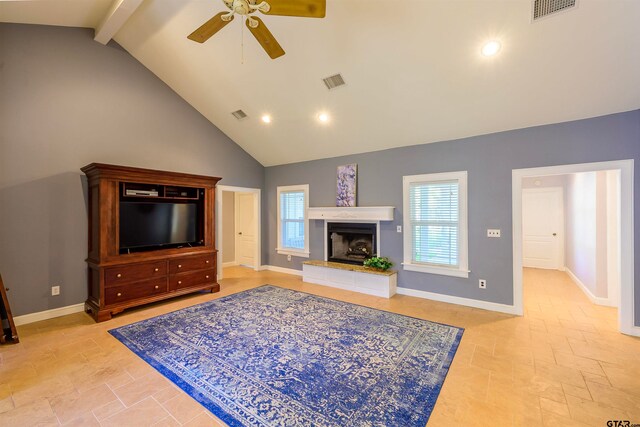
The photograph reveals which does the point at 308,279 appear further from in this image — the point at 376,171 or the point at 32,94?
the point at 32,94

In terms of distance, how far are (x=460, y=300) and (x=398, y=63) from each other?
353 cm

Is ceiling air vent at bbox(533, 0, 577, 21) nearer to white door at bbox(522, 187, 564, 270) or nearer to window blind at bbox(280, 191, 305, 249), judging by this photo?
window blind at bbox(280, 191, 305, 249)

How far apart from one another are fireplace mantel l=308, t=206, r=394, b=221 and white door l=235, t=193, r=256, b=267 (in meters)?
2.17

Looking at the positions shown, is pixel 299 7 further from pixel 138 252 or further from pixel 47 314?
pixel 47 314

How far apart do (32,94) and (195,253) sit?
302 centimetres

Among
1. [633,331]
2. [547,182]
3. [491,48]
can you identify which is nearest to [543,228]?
[547,182]

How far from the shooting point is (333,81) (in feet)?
12.5

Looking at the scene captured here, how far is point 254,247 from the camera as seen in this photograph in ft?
22.4

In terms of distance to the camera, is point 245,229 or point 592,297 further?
point 245,229

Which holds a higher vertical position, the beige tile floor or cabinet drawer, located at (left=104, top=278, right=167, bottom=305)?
cabinet drawer, located at (left=104, top=278, right=167, bottom=305)

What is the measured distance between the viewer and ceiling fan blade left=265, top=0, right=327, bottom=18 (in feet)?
6.56

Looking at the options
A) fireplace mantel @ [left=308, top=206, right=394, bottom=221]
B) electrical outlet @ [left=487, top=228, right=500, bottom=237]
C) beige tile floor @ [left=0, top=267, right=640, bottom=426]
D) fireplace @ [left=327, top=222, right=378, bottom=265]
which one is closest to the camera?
beige tile floor @ [left=0, top=267, right=640, bottom=426]

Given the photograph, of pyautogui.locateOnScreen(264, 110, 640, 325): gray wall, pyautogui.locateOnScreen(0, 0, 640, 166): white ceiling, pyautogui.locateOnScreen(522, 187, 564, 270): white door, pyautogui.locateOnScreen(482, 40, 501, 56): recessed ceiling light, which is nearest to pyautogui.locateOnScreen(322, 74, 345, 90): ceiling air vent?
pyautogui.locateOnScreen(0, 0, 640, 166): white ceiling

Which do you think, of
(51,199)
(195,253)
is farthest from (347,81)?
(51,199)
